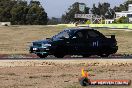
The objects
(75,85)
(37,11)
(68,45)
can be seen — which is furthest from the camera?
(37,11)

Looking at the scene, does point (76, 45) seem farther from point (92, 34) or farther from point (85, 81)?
point (85, 81)

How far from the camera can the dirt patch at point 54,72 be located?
14.8m

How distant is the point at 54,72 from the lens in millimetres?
18031

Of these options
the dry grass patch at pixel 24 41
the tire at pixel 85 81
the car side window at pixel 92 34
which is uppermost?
the car side window at pixel 92 34

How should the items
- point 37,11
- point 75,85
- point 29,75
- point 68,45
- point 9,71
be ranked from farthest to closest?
point 37,11 < point 68,45 < point 9,71 < point 29,75 < point 75,85

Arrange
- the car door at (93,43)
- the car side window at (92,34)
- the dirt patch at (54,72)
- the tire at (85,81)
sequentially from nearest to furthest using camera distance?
1. the tire at (85,81)
2. the dirt patch at (54,72)
3. the car door at (93,43)
4. the car side window at (92,34)

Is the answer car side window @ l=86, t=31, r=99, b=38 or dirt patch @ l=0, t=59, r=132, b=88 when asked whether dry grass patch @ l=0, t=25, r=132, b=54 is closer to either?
car side window @ l=86, t=31, r=99, b=38

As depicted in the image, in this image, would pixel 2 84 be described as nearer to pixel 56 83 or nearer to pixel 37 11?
pixel 56 83

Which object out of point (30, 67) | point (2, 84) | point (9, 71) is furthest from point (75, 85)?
point (30, 67)

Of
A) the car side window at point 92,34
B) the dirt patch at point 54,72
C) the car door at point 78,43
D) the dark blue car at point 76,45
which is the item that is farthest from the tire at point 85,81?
the car side window at point 92,34

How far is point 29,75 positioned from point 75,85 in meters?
3.11

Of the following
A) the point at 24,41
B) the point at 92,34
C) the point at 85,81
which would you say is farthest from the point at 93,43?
the point at 24,41

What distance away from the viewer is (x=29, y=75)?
1692 cm

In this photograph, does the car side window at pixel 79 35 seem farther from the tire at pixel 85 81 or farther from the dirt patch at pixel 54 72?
the tire at pixel 85 81
